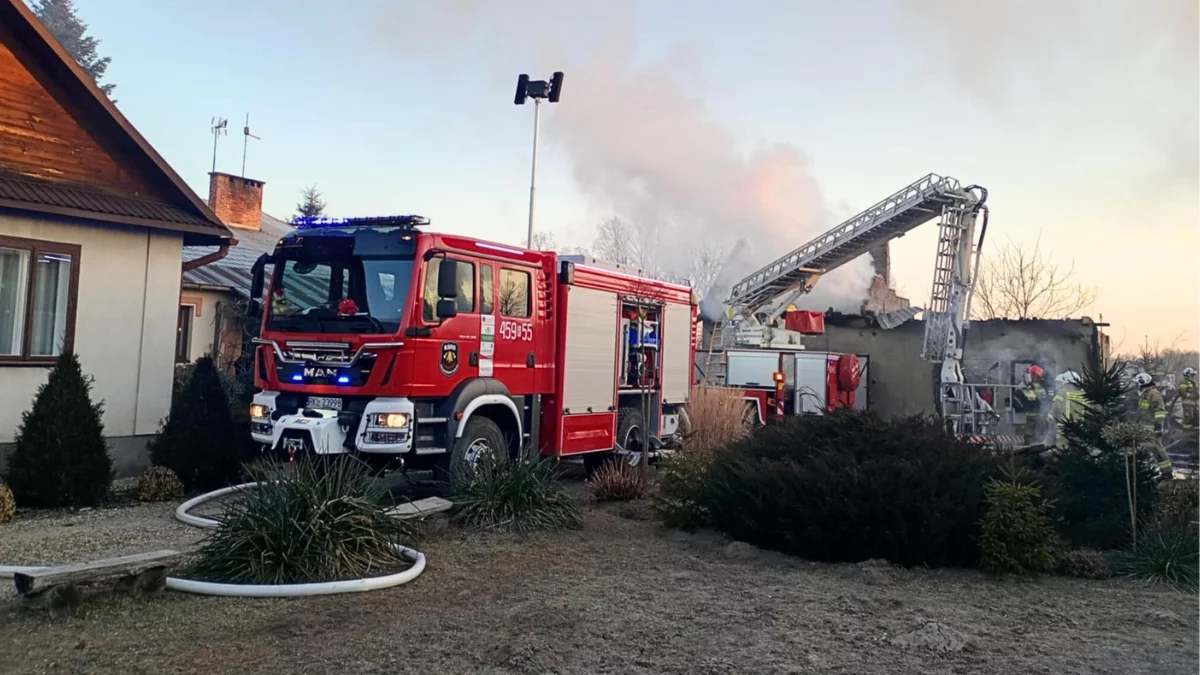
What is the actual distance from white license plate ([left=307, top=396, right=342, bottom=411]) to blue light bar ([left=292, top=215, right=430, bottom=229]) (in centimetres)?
172

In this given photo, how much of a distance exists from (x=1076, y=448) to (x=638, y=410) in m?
5.71

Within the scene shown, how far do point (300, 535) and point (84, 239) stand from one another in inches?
256

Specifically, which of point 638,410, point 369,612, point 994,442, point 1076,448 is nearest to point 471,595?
point 369,612

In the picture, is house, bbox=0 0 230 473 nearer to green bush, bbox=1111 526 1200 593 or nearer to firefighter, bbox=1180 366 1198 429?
green bush, bbox=1111 526 1200 593

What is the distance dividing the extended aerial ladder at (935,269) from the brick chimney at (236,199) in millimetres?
12920

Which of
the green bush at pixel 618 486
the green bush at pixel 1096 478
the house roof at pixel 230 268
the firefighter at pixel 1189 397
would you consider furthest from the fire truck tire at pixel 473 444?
the firefighter at pixel 1189 397

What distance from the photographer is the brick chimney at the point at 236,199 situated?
24.1 metres

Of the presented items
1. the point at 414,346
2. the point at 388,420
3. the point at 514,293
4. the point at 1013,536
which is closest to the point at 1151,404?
the point at 1013,536

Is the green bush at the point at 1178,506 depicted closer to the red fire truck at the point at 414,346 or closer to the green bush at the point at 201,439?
the red fire truck at the point at 414,346

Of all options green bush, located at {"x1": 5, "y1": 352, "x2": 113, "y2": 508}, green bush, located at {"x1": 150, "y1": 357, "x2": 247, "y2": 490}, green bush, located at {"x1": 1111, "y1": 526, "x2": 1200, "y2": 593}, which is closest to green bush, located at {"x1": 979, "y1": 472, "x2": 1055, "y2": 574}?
green bush, located at {"x1": 1111, "y1": 526, "x2": 1200, "y2": 593}

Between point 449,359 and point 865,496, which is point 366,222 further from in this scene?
Answer: point 865,496

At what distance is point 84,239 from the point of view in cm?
1070

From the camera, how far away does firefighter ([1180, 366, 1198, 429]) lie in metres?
13.0

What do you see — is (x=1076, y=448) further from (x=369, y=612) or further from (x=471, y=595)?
(x=369, y=612)
